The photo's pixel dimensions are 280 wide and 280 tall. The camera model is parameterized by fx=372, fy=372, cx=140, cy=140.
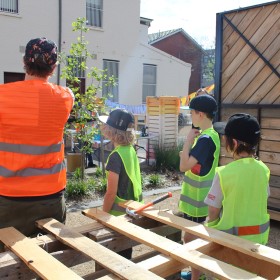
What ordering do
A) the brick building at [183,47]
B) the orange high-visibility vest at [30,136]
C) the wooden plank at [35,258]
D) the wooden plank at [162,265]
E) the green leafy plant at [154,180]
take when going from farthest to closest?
1. the brick building at [183,47]
2. the green leafy plant at [154,180]
3. the orange high-visibility vest at [30,136]
4. the wooden plank at [162,265]
5. the wooden plank at [35,258]

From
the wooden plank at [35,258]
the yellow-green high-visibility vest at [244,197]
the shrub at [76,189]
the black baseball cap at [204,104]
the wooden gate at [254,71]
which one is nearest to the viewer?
the wooden plank at [35,258]

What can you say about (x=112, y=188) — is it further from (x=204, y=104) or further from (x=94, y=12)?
(x=94, y=12)

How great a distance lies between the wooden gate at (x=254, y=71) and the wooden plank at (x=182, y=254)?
3.32m

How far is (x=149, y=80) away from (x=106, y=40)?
4.03 m

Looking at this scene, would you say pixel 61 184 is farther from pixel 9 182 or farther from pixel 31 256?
pixel 31 256

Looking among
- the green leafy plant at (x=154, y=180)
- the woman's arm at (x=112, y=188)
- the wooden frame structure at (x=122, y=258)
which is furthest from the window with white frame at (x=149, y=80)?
the wooden frame structure at (x=122, y=258)

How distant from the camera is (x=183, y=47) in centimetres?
3164

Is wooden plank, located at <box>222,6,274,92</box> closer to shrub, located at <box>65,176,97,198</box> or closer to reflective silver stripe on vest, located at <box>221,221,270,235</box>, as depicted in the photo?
shrub, located at <box>65,176,97,198</box>

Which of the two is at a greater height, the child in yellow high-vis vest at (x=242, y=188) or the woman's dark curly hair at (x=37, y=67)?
the woman's dark curly hair at (x=37, y=67)

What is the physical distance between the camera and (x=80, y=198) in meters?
6.38

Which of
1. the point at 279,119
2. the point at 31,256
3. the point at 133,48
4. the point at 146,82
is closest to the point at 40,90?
the point at 31,256

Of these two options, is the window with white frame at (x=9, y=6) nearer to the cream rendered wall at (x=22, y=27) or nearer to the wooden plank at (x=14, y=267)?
the cream rendered wall at (x=22, y=27)

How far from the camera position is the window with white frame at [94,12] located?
16.2 metres

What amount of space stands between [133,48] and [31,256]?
57.1ft
